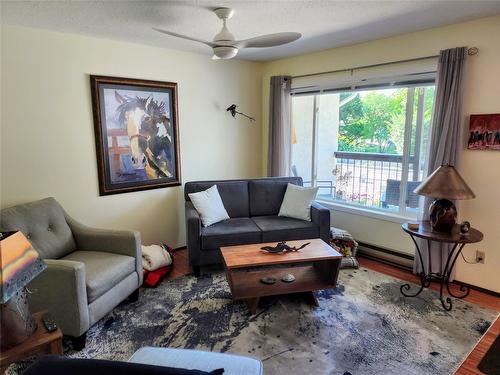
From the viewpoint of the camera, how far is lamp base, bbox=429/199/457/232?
2619 mm

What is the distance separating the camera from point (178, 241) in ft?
13.4

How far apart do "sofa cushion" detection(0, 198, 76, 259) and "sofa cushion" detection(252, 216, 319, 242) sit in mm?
1824

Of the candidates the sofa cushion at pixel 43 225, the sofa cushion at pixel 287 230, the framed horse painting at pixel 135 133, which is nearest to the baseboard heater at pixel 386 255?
the sofa cushion at pixel 287 230

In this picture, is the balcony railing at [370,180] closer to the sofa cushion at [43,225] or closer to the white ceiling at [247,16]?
the white ceiling at [247,16]

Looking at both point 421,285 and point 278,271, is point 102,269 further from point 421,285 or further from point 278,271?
point 421,285

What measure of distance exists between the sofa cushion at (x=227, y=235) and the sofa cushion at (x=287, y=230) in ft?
0.33

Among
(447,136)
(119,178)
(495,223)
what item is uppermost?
(447,136)

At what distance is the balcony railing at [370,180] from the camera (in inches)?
140

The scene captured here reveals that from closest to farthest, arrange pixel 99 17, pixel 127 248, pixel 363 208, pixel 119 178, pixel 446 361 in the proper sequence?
pixel 446 361
pixel 99 17
pixel 127 248
pixel 119 178
pixel 363 208

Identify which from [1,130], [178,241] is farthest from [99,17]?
[178,241]

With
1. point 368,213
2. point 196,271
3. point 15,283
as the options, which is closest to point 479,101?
point 368,213

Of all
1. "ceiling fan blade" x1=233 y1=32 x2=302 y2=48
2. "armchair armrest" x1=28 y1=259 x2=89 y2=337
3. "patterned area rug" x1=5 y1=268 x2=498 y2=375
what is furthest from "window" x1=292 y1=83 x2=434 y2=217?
"armchair armrest" x1=28 y1=259 x2=89 y2=337

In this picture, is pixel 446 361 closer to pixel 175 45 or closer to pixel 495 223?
pixel 495 223

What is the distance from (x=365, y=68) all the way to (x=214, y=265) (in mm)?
2794
